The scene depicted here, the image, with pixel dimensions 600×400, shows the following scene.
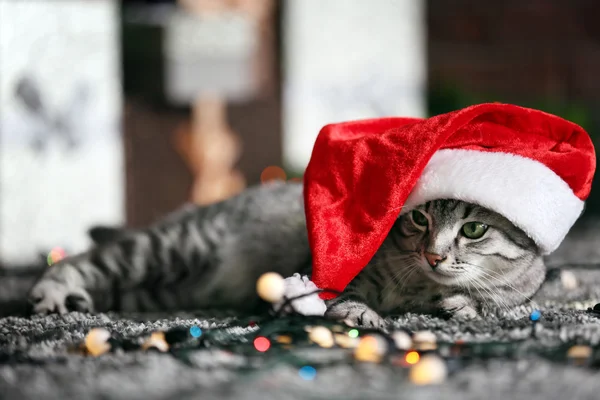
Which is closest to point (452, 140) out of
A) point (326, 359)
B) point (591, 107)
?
point (326, 359)

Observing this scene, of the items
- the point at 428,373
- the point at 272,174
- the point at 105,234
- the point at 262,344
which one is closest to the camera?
the point at 428,373

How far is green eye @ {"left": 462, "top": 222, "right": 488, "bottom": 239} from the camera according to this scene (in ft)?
3.48

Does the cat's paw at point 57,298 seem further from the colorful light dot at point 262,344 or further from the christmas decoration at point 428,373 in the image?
the christmas decoration at point 428,373

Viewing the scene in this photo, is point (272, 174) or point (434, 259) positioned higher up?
point (434, 259)

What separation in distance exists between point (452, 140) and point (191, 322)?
545 mm

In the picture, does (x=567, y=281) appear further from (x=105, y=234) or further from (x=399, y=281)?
(x=105, y=234)

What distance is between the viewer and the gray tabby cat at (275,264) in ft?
3.47

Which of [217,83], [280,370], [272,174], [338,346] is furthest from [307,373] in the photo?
[217,83]

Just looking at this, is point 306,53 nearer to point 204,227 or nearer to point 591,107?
point 591,107

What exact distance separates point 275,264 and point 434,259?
15.4 inches

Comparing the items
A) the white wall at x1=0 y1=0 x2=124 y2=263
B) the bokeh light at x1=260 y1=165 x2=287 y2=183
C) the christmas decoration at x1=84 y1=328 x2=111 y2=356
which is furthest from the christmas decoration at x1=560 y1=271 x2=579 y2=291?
the white wall at x1=0 y1=0 x2=124 y2=263

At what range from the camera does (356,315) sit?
958mm

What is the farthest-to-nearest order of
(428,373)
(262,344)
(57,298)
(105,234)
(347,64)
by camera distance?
1. (347,64)
2. (105,234)
3. (57,298)
4. (262,344)
5. (428,373)

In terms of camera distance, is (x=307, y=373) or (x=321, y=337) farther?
(x=321, y=337)
